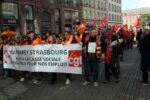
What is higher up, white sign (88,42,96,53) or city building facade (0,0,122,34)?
city building facade (0,0,122,34)

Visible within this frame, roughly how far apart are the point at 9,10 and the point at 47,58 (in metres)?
26.6

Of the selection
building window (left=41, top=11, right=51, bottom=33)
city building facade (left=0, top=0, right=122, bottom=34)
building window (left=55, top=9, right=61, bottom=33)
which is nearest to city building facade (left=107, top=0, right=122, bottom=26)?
city building facade (left=0, top=0, right=122, bottom=34)

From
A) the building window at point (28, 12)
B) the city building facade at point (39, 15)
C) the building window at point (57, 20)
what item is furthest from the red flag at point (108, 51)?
the building window at point (57, 20)

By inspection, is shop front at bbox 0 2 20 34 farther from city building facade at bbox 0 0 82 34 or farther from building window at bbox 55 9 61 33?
building window at bbox 55 9 61 33

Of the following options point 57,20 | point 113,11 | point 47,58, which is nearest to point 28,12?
point 57,20

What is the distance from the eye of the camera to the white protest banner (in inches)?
433

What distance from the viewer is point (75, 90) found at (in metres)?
10.1

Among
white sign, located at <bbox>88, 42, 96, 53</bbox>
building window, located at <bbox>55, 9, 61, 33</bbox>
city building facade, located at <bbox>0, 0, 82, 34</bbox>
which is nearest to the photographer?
white sign, located at <bbox>88, 42, 96, 53</bbox>

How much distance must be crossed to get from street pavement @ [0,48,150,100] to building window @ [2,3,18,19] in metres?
24.5

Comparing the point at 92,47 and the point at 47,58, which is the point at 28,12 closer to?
the point at 47,58

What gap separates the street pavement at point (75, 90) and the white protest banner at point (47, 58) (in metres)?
0.53

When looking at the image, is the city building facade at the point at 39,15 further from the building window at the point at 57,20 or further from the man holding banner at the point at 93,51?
the man holding banner at the point at 93,51

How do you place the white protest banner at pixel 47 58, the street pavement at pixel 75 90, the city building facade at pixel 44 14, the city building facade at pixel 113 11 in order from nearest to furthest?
the street pavement at pixel 75 90
the white protest banner at pixel 47 58
the city building facade at pixel 44 14
the city building facade at pixel 113 11

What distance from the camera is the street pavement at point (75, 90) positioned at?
29.8ft
